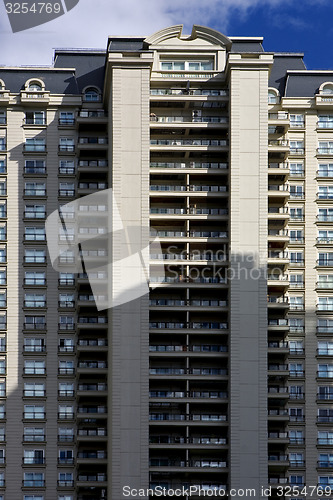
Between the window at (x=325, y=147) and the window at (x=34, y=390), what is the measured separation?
3028 centimetres

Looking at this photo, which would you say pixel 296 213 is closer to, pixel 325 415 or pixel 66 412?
pixel 325 415

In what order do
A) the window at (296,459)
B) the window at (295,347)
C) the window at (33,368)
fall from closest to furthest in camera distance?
the window at (296,459), the window at (33,368), the window at (295,347)

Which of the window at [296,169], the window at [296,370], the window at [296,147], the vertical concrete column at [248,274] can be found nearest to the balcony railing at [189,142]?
the vertical concrete column at [248,274]

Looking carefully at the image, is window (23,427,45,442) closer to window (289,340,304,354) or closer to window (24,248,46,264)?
window (24,248,46,264)

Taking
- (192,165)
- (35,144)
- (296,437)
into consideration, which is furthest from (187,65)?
(296,437)

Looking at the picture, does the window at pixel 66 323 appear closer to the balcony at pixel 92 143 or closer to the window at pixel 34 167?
the window at pixel 34 167

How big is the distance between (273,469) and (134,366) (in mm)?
13711

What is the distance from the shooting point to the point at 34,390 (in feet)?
303

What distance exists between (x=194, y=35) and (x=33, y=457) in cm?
3669

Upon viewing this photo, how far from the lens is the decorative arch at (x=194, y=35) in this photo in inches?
3703

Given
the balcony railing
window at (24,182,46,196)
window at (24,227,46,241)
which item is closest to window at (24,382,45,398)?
window at (24,227,46,241)

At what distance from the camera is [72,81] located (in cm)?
9775

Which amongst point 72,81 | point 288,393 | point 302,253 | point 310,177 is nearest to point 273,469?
point 288,393

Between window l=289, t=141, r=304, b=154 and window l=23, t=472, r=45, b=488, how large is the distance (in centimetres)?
3359
